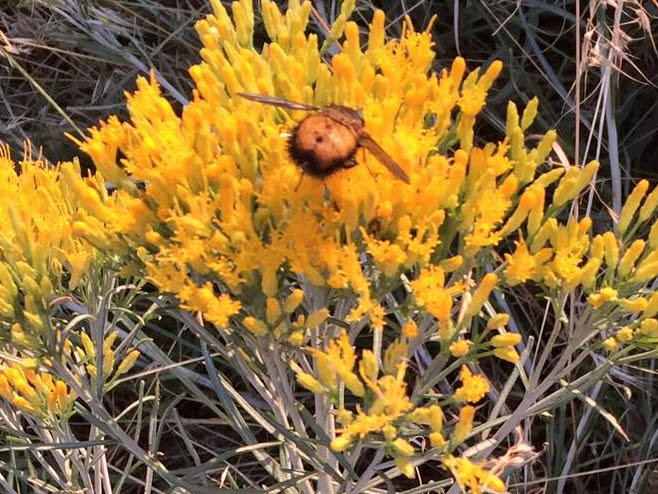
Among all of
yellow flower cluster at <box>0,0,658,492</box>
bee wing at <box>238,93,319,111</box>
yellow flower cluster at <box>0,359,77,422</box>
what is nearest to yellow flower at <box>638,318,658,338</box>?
yellow flower cluster at <box>0,0,658,492</box>

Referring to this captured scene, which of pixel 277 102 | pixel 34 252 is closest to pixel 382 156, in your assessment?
pixel 277 102

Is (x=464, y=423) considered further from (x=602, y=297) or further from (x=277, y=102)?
(x=277, y=102)

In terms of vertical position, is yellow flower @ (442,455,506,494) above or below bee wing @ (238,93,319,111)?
below

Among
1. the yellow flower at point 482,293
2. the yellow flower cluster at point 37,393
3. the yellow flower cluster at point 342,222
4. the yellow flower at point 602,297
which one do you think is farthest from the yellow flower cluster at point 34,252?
the yellow flower at point 602,297

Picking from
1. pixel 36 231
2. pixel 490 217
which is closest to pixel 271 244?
pixel 490 217

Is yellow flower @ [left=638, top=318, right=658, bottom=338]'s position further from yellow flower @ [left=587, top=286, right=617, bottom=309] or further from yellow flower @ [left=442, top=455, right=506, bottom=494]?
yellow flower @ [left=442, top=455, right=506, bottom=494]

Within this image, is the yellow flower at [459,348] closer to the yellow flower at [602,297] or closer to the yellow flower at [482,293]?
the yellow flower at [482,293]

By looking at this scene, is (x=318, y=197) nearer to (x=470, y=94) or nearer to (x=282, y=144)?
(x=282, y=144)
